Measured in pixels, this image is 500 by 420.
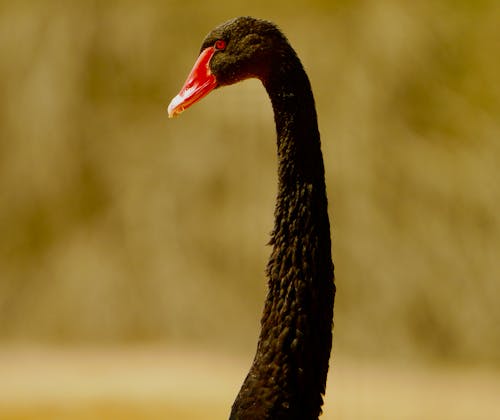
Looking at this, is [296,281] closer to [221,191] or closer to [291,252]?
[291,252]

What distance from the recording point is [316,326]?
5.98 ft

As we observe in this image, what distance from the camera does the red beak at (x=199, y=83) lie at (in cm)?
186

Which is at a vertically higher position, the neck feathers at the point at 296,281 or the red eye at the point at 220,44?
the red eye at the point at 220,44

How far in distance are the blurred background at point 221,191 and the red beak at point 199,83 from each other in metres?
4.22

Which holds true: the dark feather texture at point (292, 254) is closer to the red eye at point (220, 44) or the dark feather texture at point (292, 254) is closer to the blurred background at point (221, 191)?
the red eye at point (220, 44)

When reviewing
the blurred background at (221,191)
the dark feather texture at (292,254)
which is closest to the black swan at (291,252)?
the dark feather texture at (292,254)

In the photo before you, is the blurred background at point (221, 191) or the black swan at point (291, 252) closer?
the black swan at point (291, 252)

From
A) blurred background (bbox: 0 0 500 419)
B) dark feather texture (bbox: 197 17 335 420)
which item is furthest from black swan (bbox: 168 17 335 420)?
blurred background (bbox: 0 0 500 419)

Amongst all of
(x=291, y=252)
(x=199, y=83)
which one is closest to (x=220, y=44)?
(x=199, y=83)

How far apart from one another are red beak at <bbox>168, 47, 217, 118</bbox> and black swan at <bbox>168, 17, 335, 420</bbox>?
0.03 metres

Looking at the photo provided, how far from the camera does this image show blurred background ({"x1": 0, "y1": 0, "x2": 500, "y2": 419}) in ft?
20.5

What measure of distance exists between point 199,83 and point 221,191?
4.68 meters

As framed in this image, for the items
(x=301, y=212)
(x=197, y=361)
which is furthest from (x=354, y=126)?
(x=301, y=212)

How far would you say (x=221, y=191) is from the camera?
657cm
